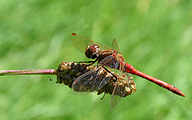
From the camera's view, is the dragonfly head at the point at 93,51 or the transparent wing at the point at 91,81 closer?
the transparent wing at the point at 91,81

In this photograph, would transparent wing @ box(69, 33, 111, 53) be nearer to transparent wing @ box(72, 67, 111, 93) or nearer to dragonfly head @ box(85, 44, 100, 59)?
dragonfly head @ box(85, 44, 100, 59)

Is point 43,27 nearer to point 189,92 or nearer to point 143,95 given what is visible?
point 143,95

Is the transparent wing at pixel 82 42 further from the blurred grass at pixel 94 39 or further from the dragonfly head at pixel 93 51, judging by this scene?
the blurred grass at pixel 94 39

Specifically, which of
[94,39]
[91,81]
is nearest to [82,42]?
[91,81]

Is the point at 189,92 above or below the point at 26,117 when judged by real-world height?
below

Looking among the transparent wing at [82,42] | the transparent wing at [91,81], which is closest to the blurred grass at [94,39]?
the transparent wing at [82,42]

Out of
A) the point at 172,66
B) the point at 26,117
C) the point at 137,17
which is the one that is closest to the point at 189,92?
the point at 172,66
